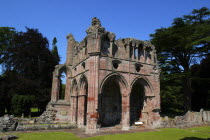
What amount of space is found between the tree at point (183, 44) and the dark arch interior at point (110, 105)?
29.4 ft

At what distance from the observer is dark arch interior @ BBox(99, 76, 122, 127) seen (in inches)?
690

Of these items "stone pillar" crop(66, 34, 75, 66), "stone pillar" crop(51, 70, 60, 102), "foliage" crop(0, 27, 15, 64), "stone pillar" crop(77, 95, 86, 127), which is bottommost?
"stone pillar" crop(77, 95, 86, 127)

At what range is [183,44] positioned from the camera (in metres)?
21.4

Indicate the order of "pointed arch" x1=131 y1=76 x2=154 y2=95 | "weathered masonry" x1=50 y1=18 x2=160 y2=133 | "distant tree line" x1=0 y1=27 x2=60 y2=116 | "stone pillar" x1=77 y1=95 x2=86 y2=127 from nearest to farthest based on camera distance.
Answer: "weathered masonry" x1=50 y1=18 x2=160 y2=133 → "stone pillar" x1=77 y1=95 x2=86 y2=127 → "pointed arch" x1=131 y1=76 x2=154 y2=95 → "distant tree line" x1=0 y1=27 x2=60 y2=116

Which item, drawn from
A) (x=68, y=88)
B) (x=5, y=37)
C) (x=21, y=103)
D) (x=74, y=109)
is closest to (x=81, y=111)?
(x=74, y=109)

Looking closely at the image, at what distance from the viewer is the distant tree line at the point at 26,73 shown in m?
21.7

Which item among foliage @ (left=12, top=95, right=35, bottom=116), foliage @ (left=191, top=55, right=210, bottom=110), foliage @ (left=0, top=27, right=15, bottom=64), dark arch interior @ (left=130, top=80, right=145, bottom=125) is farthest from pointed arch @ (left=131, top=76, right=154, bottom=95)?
foliage @ (left=0, top=27, right=15, bottom=64)

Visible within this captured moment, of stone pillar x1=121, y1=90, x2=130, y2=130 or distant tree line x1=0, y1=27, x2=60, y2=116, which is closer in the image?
stone pillar x1=121, y1=90, x2=130, y2=130

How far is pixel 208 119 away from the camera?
1984 cm

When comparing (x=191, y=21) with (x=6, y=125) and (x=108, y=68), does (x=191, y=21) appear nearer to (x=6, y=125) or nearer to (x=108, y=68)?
(x=108, y=68)

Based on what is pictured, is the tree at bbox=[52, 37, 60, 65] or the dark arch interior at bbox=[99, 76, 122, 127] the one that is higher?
the tree at bbox=[52, 37, 60, 65]

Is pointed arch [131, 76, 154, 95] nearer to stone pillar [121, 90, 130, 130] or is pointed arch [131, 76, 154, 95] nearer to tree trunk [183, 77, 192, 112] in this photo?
stone pillar [121, 90, 130, 130]

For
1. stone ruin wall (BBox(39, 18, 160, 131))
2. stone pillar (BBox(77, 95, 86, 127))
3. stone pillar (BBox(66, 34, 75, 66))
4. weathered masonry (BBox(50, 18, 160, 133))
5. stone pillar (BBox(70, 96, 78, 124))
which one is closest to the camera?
stone ruin wall (BBox(39, 18, 160, 131))

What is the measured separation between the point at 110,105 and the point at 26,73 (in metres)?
13.5
